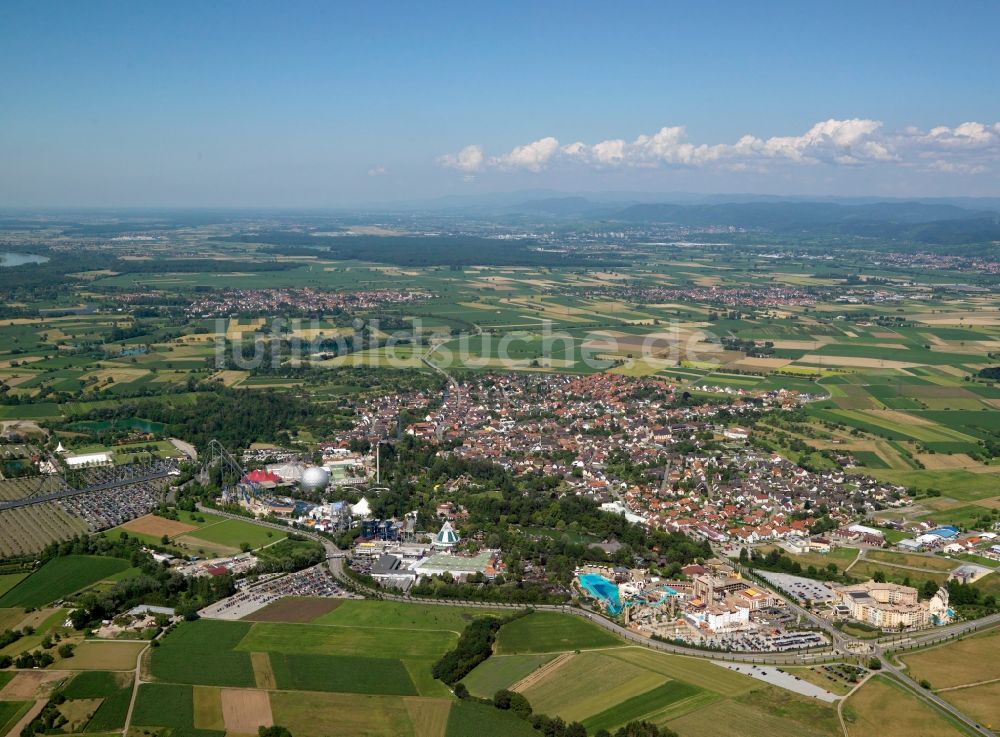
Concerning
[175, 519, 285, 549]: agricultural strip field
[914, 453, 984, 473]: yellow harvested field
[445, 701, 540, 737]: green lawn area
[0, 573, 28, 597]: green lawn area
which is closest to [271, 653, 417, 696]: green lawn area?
[445, 701, 540, 737]: green lawn area

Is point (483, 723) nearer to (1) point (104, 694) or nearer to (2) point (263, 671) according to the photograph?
(2) point (263, 671)

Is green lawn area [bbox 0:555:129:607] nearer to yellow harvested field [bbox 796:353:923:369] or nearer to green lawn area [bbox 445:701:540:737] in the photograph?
green lawn area [bbox 445:701:540:737]

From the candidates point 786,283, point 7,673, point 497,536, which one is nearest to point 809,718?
point 497,536

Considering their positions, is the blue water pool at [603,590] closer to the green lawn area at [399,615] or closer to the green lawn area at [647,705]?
the green lawn area at [399,615]

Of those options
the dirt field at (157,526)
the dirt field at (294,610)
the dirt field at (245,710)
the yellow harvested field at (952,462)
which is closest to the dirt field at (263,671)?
the dirt field at (245,710)

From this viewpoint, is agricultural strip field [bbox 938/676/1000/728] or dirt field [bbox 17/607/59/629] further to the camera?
dirt field [bbox 17/607/59/629]

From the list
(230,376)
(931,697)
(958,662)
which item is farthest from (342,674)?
(230,376)
